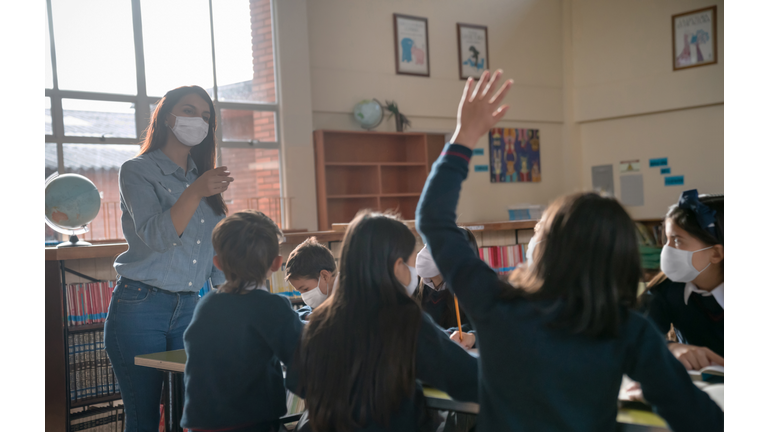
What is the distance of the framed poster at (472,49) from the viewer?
7754 mm

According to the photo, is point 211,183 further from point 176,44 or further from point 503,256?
point 176,44

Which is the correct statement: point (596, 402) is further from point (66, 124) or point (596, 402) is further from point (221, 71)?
point (221, 71)

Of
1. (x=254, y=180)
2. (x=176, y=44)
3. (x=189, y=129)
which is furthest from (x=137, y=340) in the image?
(x=176, y=44)

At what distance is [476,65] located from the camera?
789 cm

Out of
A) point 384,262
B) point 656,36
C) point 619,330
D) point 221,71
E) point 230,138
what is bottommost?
point 619,330

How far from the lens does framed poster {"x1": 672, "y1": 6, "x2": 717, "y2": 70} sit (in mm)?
7512

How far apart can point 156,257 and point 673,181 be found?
25.0 feet

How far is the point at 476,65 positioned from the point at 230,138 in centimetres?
342

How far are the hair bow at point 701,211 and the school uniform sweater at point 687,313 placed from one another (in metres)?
0.17

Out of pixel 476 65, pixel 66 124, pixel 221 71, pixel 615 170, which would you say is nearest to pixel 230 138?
pixel 221 71

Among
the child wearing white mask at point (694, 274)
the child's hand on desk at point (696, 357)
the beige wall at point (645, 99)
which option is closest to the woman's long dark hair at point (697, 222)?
the child wearing white mask at point (694, 274)

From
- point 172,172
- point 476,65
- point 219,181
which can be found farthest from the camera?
point 476,65

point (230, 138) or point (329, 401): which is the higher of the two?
point (230, 138)

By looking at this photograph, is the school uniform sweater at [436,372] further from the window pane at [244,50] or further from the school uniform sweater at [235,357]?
the window pane at [244,50]
